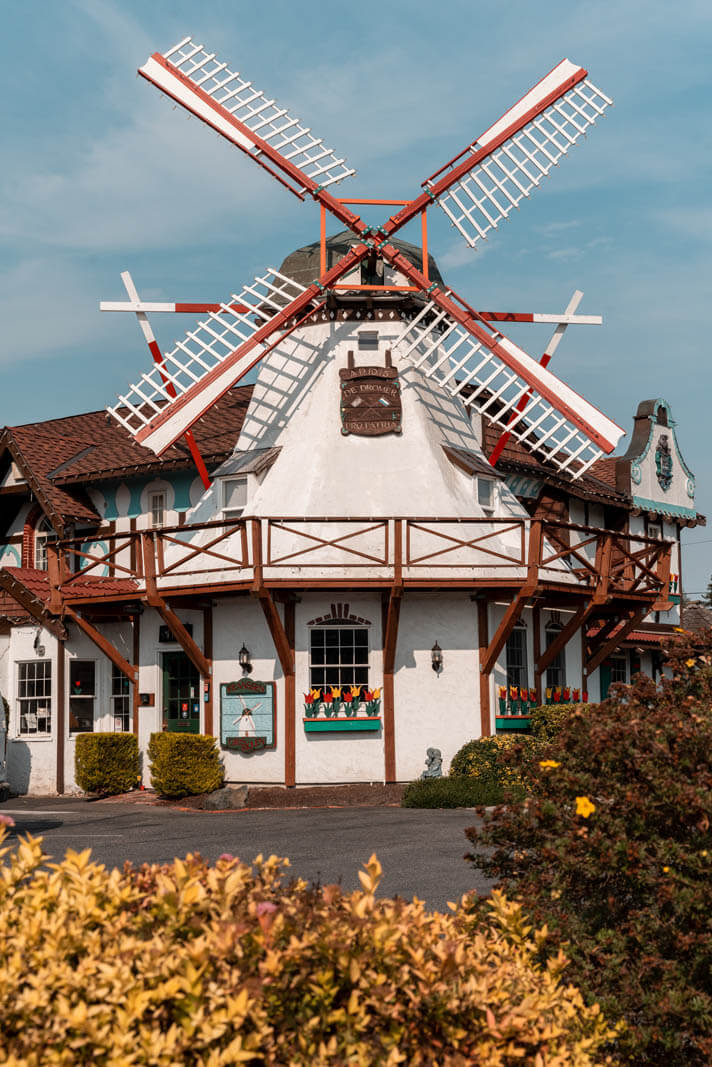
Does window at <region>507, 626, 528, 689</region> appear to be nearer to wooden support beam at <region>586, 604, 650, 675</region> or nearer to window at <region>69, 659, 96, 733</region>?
wooden support beam at <region>586, 604, 650, 675</region>

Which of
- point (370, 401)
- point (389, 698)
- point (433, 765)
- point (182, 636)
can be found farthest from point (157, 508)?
point (433, 765)

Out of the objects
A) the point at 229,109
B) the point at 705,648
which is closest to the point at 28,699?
the point at 229,109

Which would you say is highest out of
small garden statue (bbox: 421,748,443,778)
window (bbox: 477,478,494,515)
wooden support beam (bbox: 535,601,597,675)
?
window (bbox: 477,478,494,515)

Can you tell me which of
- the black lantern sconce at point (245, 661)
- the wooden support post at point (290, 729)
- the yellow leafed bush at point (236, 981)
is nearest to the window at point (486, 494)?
the wooden support post at point (290, 729)

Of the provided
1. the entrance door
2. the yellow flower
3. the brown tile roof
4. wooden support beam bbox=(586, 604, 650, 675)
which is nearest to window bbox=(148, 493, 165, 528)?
the brown tile roof

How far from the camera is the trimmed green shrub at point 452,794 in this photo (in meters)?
17.7

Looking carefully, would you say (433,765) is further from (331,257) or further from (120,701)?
(331,257)

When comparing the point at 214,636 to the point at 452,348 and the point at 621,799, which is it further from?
the point at 621,799

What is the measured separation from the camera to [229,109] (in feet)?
74.6

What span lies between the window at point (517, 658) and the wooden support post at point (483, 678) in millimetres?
1265

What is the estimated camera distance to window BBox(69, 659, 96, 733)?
907 inches

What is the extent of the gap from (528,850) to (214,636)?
15036 millimetres

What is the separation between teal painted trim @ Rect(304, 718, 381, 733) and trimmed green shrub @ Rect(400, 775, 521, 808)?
6.28 feet

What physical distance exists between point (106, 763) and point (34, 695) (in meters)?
3.01
